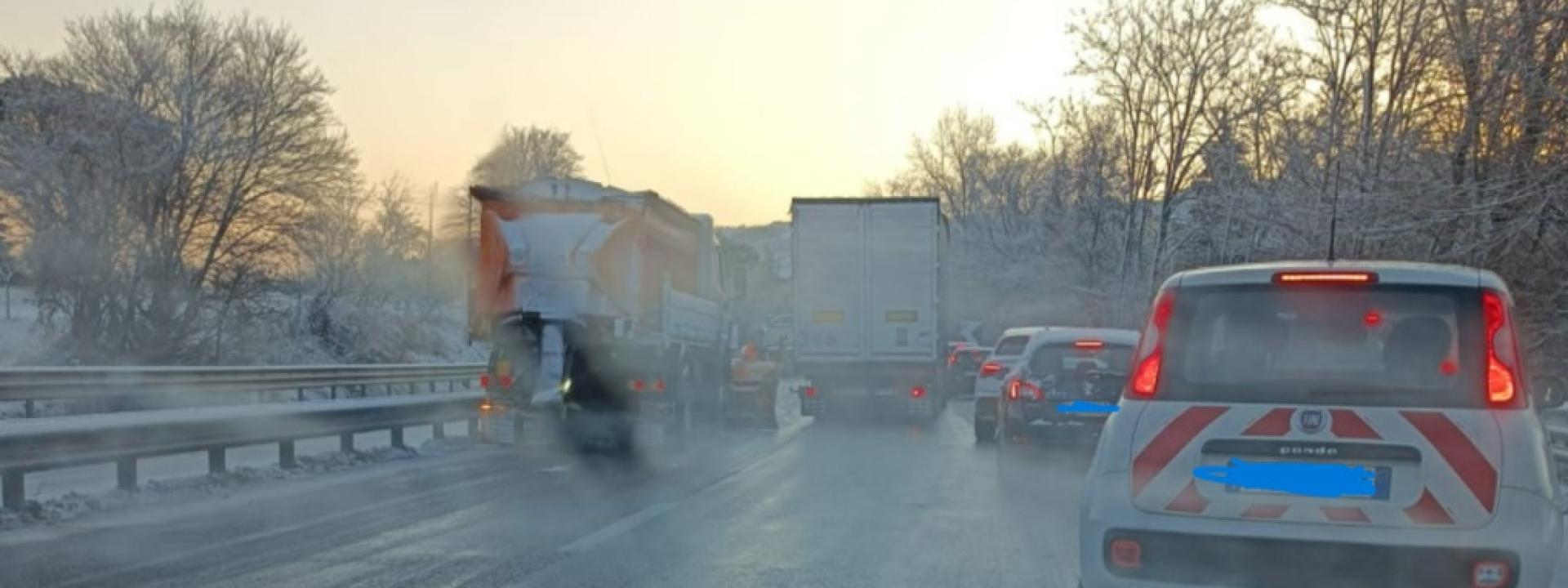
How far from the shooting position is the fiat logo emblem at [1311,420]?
16.8 ft

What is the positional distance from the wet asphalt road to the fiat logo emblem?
2.86m

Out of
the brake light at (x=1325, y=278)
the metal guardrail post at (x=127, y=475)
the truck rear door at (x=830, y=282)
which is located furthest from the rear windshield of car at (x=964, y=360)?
the brake light at (x=1325, y=278)

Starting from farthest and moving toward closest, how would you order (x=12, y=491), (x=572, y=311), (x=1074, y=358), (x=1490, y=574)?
1. (x=572, y=311)
2. (x=1074, y=358)
3. (x=12, y=491)
4. (x=1490, y=574)

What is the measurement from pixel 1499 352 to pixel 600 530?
6354 millimetres

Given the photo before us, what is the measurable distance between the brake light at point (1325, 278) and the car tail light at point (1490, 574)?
1.09 m

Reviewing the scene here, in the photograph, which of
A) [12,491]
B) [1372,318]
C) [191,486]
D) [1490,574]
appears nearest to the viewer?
[1490,574]

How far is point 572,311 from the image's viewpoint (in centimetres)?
1603

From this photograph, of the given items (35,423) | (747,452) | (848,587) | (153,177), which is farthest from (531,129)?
(848,587)

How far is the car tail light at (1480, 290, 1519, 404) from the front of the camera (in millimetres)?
5059

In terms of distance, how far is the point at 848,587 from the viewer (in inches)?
296

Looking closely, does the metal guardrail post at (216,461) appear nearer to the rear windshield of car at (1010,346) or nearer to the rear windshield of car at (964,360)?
the rear windshield of car at (1010,346)

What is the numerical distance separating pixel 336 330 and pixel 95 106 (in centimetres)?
1103

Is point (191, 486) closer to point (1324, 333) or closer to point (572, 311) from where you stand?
point (572, 311)

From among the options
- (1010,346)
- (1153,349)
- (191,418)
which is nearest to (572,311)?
(191,418)
